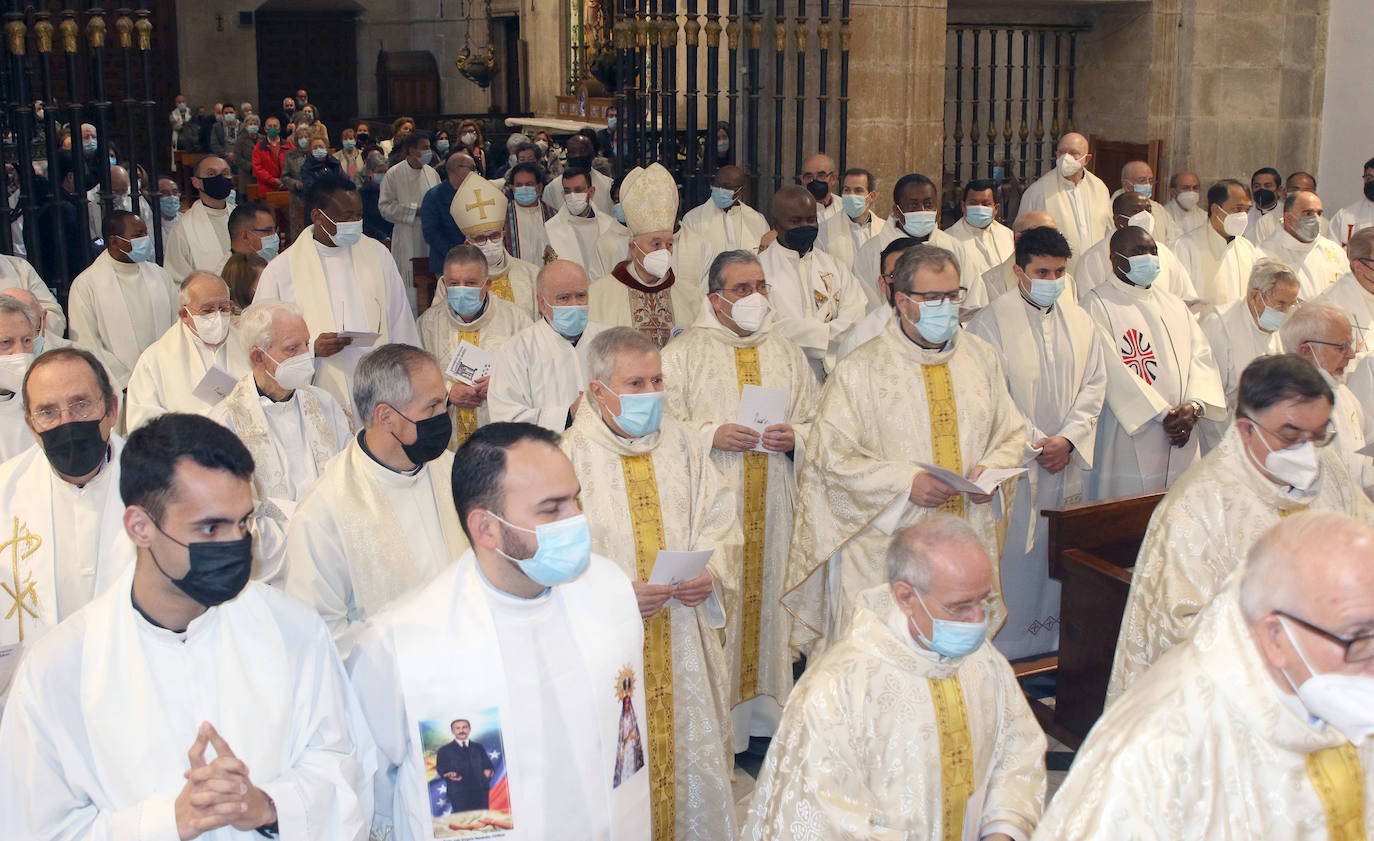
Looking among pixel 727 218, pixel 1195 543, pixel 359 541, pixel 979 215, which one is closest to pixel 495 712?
pixel 359 541

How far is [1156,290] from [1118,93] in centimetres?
688

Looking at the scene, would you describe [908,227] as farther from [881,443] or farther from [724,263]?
[881,443]

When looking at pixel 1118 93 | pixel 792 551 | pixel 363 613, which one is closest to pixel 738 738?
pixel 792 551

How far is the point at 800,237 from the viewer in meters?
7.98

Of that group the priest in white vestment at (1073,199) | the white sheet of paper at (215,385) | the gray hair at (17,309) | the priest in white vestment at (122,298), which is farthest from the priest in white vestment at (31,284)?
the priest in white vestment at (1073,199)

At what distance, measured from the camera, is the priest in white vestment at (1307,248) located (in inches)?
386

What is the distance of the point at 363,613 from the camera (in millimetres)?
3910

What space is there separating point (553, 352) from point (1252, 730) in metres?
4.10

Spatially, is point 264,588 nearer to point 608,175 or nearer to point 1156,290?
point 1156,290

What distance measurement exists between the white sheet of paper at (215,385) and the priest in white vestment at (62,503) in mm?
1418

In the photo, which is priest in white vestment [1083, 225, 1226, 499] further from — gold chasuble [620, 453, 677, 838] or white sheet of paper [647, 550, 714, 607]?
white sheet of paper [647, 550, 714, 607]

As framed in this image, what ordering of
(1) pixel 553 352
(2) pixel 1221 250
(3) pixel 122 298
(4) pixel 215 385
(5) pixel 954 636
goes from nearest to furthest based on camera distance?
(5) pixel 954 636, (4) pixel 215 385, (1) pixel 553 352, (3) pixel 122 298, (2) pixel 1221 250

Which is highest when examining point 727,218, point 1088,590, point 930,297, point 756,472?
point 727,218

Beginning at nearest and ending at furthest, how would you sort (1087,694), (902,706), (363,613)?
(902,706) → (363,613) → (1087,694)
